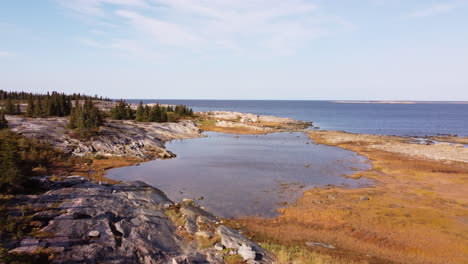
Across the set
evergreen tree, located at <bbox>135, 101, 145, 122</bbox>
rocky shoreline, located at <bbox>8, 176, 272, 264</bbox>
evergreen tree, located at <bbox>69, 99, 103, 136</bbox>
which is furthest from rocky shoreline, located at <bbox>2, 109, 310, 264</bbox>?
evergreen tree, located at <bbox>135, 101, 145, 122</bbox>

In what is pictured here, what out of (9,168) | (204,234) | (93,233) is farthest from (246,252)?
(9,168)

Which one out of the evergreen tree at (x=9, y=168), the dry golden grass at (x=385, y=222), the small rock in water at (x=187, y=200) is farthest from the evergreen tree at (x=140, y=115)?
the dry golden grass at (x=385, y=222)

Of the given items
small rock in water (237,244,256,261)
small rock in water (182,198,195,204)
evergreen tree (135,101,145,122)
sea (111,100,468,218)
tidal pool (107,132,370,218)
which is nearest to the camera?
small rock in water (237,244,256,261)

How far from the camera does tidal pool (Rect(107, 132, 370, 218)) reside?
2859 cm

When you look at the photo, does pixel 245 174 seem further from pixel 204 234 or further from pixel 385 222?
pixel 204 234

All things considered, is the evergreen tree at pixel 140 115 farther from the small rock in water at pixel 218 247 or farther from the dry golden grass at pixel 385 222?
the small rock in water at pixel 218 247

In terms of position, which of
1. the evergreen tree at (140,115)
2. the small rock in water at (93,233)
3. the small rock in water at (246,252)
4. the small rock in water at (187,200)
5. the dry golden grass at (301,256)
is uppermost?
the evergreen tree at (140,115)

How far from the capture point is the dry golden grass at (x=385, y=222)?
18.9 m

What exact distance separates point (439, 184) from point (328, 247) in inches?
1002

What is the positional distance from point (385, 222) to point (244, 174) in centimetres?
1929

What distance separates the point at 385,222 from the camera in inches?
927

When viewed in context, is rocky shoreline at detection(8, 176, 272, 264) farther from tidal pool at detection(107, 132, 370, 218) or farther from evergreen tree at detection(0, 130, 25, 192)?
tidal pool at detection(107, 132, 370, 218)

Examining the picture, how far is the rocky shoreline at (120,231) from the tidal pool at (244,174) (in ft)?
17.9

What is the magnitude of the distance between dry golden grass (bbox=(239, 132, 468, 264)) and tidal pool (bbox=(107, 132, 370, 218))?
268 cm
